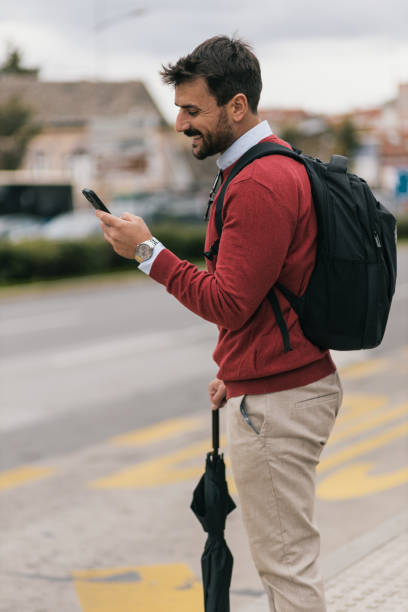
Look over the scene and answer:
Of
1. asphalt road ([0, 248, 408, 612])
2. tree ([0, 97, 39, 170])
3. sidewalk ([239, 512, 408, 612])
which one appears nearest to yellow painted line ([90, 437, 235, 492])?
asphalt road ([0, 248, 408, 612])

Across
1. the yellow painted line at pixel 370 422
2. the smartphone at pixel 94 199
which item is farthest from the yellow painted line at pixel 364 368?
the smartphone at pixel 94 199

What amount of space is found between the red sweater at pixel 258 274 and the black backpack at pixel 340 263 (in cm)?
2

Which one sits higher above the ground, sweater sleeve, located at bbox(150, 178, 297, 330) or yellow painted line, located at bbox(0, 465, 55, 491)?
sweater sleeve, located at bbox(150, 178, 297, 330)

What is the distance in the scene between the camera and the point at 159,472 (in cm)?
571

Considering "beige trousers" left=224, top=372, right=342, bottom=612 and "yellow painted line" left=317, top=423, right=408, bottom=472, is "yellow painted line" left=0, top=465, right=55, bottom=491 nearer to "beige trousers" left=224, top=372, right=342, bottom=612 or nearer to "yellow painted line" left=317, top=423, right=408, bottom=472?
"yellow painted line" left=317, top=423, right=408, bottom=472

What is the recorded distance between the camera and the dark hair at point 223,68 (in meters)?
2.41

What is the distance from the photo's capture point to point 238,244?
2.34 m

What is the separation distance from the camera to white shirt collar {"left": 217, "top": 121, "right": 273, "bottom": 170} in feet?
8.18

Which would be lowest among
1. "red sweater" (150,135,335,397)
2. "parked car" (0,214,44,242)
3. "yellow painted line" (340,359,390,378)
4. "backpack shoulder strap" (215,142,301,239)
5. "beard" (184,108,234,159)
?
"parked car" (0,214,44,242)

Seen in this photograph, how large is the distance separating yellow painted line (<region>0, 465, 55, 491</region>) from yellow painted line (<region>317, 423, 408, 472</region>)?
5.48 feet

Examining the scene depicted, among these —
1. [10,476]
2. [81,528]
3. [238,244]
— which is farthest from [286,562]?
[10,476]

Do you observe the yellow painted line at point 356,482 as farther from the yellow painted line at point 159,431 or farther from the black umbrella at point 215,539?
the black umbrella at point 215,539

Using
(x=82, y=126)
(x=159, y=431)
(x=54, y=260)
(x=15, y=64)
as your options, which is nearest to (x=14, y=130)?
(x=82, y=126)

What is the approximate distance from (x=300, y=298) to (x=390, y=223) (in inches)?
13.0
